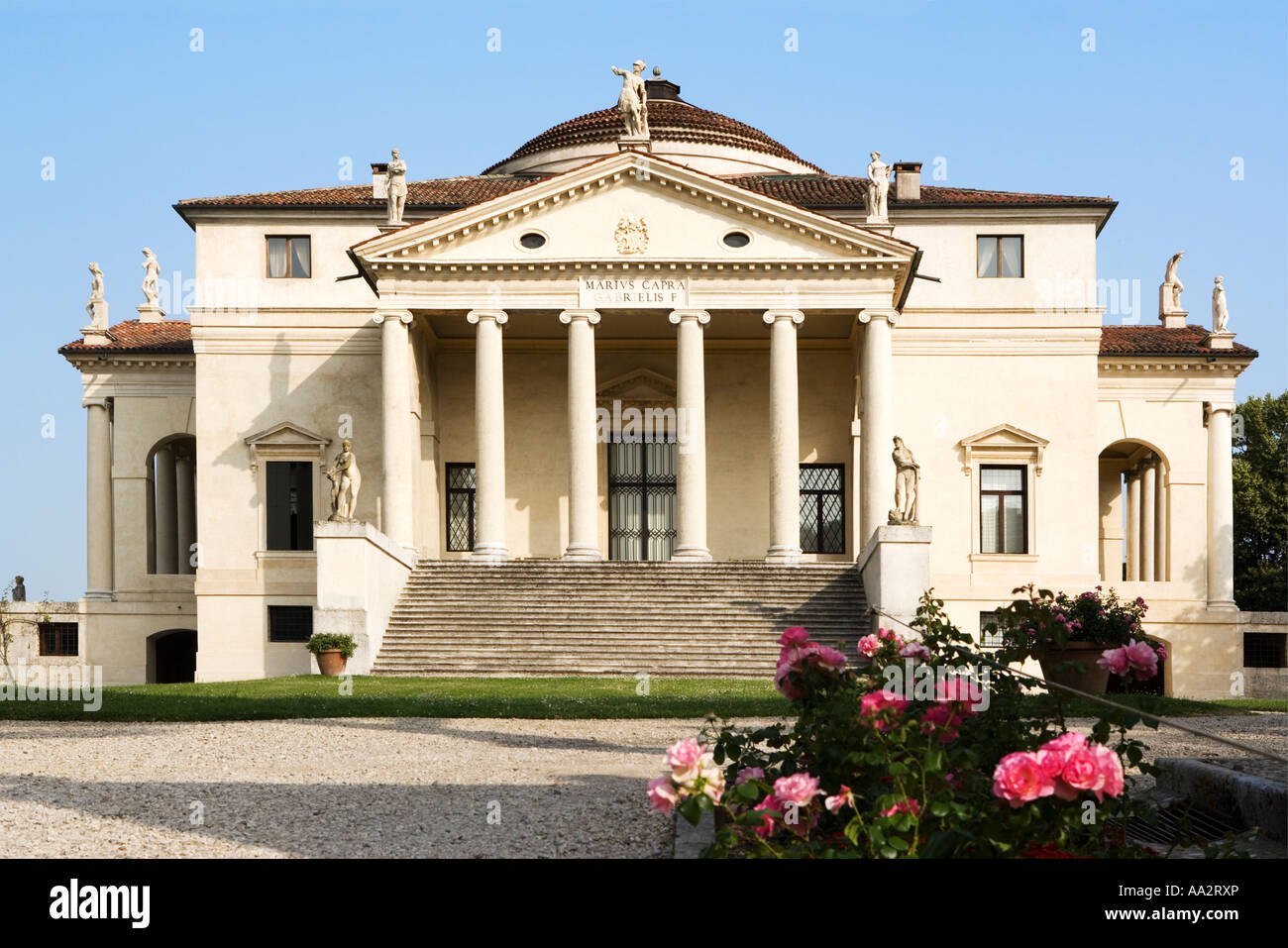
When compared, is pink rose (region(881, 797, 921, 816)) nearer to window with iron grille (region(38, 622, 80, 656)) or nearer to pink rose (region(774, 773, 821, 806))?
pink rose (region(774, 773, 821, 806))

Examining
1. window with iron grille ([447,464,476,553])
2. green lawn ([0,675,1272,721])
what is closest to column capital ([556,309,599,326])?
window with iron grille ([447,464,476,553])

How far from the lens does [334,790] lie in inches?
520

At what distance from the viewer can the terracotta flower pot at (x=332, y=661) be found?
102 ft

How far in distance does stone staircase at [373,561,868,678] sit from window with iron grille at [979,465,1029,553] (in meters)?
8.80

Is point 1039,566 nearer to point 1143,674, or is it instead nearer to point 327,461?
point 327,461

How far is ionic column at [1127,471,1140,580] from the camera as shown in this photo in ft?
168

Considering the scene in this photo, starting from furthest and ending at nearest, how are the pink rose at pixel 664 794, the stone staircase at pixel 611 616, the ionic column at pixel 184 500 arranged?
1. the ionic column at pixel 184 500
2. the stone staircase at pixel 611 616
3. the pink rose at pixel 664 794

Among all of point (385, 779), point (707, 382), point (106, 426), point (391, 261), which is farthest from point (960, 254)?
point (385, 779)

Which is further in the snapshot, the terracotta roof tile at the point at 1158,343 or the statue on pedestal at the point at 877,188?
the terracotta roof tile at the point at 1158,343

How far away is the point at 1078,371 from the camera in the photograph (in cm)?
4278

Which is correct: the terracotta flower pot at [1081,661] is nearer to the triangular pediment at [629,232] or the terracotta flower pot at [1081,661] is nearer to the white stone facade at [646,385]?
the white stone facade at [646,385]

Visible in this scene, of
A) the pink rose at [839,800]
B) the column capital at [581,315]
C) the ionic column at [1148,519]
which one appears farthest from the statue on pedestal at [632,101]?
the pink rose at [839,800]

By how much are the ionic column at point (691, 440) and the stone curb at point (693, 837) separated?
2588cm
